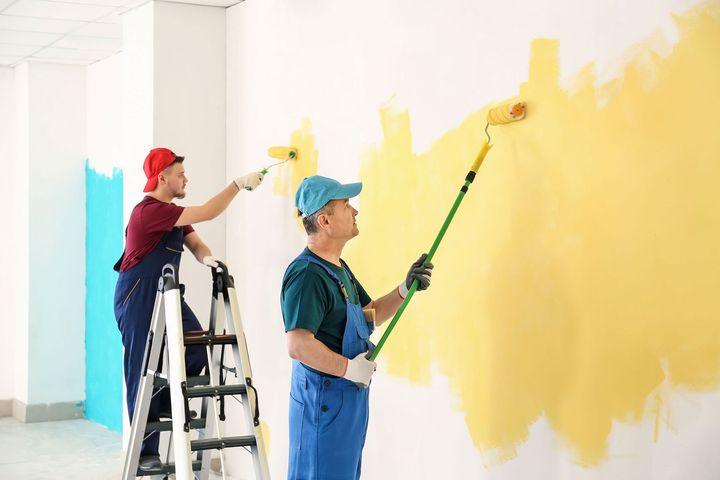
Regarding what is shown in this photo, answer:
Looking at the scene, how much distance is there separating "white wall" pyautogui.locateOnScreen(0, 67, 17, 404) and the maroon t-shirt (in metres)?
3.18

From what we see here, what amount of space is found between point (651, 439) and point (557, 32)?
1.16 metres

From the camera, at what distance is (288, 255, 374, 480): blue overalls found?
2578mm

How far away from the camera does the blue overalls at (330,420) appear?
2578 mm

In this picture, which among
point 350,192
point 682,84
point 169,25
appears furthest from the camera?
point 169,25

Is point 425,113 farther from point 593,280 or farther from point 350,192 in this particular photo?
point 593,280

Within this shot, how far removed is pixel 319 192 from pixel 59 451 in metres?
3.50

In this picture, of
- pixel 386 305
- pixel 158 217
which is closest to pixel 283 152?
pixel 158 217

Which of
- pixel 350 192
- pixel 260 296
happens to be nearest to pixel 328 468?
pixel 350 192

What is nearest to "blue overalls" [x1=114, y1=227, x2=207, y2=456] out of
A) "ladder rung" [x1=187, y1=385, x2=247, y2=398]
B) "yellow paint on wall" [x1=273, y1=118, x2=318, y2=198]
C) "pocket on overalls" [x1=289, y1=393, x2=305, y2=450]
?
"ladder rung" [x1=187, y1=385, x2=247, y2=398]

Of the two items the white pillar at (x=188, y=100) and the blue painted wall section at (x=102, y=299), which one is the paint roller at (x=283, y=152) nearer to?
the white pillar at (x=188, y=100)

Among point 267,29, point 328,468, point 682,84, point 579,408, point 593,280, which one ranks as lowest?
point 328,468

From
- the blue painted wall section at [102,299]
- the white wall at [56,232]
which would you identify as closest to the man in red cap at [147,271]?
the blue painted wall section at [102,299]

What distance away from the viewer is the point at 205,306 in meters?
4.62

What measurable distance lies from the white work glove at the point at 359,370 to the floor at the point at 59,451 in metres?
2.38
